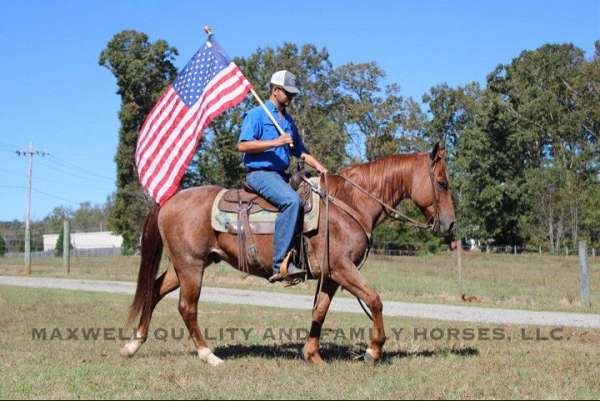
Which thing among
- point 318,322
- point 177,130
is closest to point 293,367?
point 318,322

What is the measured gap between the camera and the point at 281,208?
28.3 ft

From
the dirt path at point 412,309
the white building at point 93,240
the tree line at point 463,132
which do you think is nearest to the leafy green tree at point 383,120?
the tree line at point 463,132

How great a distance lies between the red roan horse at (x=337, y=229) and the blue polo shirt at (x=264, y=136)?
69cm

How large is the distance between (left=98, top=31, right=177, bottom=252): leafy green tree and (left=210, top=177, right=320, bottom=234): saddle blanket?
49.7 meters

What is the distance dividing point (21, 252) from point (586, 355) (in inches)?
3226

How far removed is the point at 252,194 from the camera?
9141 millimetres

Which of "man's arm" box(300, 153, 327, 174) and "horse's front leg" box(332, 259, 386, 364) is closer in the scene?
"horse's front leg" box(332, 259, 386, 364)

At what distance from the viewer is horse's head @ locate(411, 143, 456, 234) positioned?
8.80 m

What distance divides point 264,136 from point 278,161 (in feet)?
1.19

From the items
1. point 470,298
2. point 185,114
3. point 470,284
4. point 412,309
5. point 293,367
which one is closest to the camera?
point 293,367

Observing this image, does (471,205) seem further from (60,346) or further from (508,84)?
(60,346)

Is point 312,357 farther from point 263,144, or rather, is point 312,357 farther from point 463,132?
point 463,132

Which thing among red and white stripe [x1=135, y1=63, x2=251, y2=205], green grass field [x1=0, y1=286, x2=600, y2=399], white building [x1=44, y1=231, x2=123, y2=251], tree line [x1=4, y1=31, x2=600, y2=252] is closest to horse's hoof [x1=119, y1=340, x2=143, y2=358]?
green grass field [x1=0, y1=286, x2=600, y2=399]

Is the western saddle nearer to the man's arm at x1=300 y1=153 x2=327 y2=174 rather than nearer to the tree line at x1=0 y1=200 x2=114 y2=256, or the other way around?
the man's arm at x1=300 y1=153 x2=327 y2=174
